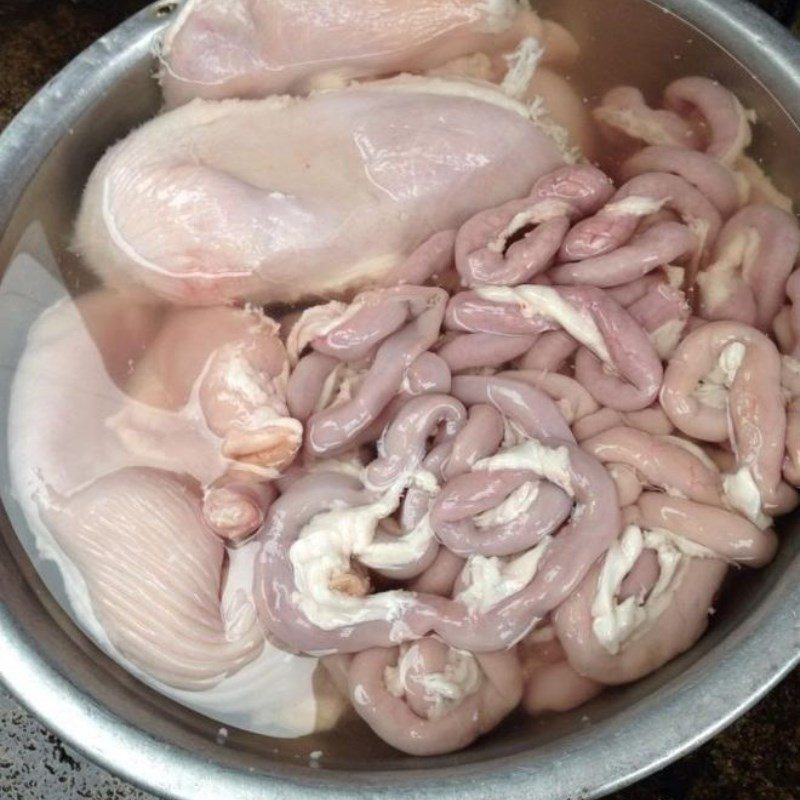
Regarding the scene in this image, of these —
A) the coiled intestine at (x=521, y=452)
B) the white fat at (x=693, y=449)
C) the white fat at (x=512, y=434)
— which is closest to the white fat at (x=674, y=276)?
the coiled intestine at (x=521, y=452)

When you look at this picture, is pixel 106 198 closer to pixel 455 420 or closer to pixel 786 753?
pixel 455 420

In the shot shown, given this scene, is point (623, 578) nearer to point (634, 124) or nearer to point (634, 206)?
point (634, 206)

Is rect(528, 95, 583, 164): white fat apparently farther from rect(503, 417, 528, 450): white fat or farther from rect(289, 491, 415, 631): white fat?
rect(289, 491, 415, 631): white fat

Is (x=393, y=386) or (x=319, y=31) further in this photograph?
(x=319, y=31)

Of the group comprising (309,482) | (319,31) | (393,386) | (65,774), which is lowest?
(65,774)

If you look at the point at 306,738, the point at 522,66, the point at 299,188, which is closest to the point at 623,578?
the point at 306,738

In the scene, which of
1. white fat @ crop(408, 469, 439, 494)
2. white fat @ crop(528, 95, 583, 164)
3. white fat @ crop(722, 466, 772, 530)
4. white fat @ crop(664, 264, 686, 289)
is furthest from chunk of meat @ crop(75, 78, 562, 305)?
white fat @ crop(722, 466, 772, 530)

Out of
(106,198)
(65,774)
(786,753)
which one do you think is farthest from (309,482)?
(786,753)
